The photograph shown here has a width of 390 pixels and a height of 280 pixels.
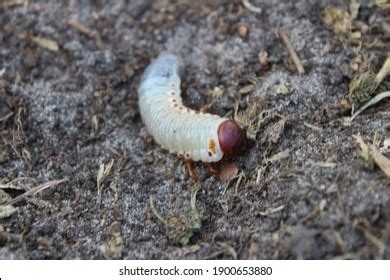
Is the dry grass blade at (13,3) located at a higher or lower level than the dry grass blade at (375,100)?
lower

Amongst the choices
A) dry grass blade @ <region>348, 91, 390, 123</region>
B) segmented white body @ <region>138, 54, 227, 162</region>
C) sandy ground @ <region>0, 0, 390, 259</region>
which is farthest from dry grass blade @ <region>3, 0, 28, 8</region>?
dry grass blade @ <region>348, 91, 390, 123</region>

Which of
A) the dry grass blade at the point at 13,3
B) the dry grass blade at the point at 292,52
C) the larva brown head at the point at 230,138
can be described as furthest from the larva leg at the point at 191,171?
the dry grass blade at the point at 13,3

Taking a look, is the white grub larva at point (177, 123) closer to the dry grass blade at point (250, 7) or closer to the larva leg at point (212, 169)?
the larva leg at point (212, 169)

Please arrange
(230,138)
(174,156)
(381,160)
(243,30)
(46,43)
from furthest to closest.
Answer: (46,43) → (243,30) → (174,156) → (230,138) → (381,160)

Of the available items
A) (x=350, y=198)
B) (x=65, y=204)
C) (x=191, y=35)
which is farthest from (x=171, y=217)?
(x=191, y=35)

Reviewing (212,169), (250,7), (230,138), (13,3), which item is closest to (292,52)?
(250,7)

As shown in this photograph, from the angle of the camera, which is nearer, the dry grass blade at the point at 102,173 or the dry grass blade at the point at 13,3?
the dry grass blade at the point at 102,173

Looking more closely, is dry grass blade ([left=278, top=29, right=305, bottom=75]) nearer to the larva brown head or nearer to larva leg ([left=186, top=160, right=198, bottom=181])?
the larva brown head

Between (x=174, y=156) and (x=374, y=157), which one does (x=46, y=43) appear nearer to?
(x=174, y=156)
